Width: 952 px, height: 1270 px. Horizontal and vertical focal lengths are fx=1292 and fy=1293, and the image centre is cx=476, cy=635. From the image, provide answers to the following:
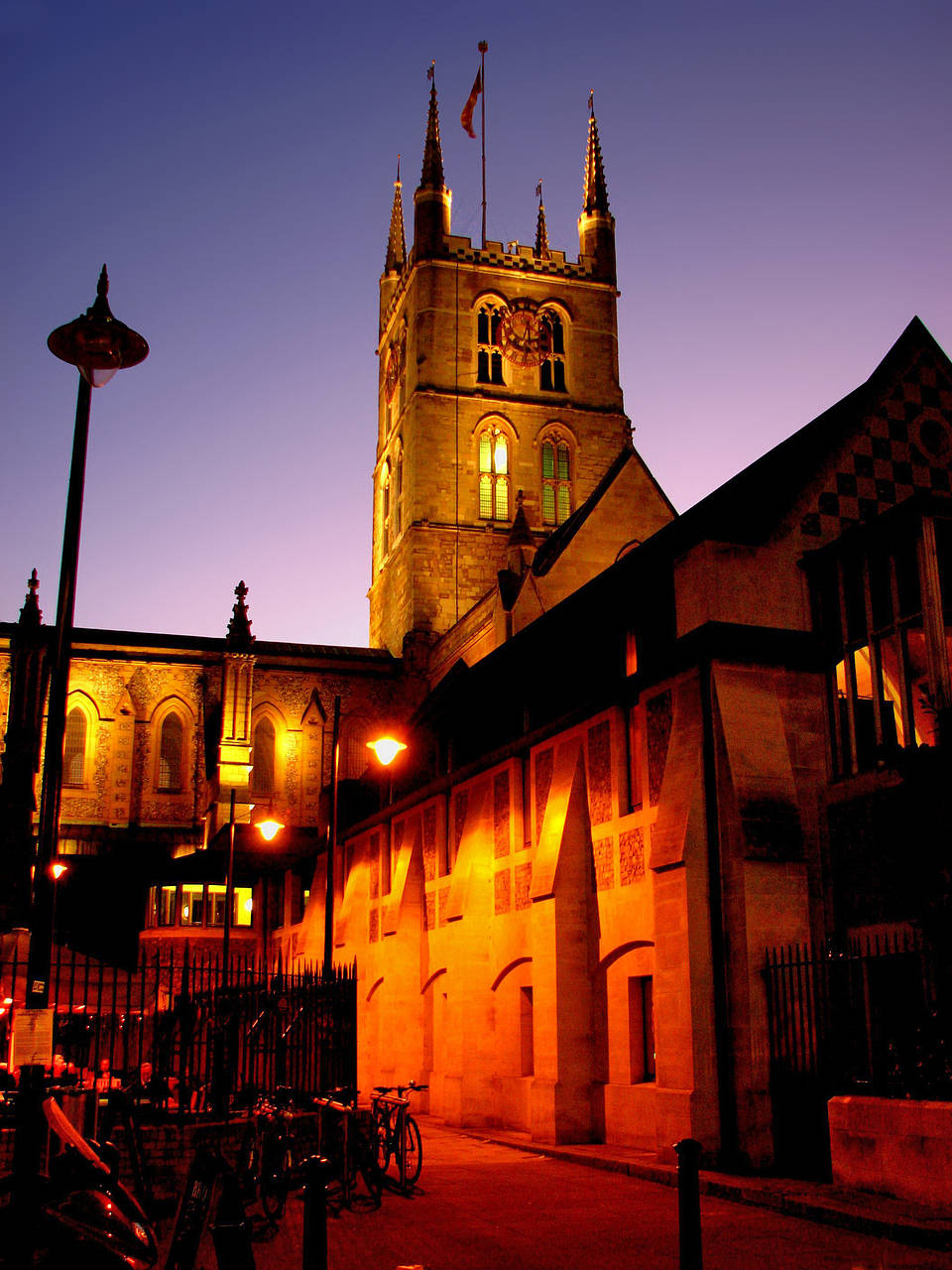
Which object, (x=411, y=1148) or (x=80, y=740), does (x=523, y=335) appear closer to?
(x=80, y=740)

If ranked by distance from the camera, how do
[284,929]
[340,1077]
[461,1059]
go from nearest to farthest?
[340,1077] → [461,1059] → [284,929]

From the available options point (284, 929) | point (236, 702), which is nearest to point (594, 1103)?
point (284, 929)

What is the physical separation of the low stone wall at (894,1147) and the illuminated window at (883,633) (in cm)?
454

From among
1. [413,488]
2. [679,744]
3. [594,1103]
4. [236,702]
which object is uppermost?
[413,488]

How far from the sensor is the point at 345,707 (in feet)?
181

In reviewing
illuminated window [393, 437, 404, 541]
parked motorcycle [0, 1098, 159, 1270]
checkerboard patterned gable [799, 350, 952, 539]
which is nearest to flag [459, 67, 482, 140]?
illuminated window [393, 437, 404, 541]

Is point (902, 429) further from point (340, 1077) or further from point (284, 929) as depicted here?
point (284, 929)

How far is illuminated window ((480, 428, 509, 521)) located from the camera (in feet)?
191

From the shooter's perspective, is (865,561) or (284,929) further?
(284,929)

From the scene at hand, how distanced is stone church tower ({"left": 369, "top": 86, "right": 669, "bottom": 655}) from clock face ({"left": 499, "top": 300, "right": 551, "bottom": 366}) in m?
0.07

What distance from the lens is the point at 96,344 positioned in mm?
10875

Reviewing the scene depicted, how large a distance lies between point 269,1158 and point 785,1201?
207 inches

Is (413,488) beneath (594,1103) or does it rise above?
above

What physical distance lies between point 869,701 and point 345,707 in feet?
126
